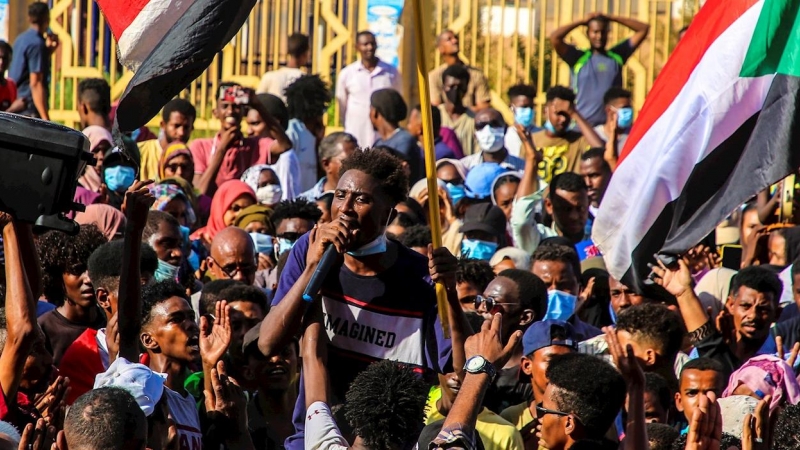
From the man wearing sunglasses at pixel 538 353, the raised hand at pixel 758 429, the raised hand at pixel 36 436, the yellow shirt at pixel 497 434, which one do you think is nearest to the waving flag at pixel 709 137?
the man wearing sunglasses at pixel 538 353

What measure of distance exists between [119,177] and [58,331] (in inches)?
135

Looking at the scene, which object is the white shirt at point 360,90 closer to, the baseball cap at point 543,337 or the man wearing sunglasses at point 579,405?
the baseball cap at point 543,337

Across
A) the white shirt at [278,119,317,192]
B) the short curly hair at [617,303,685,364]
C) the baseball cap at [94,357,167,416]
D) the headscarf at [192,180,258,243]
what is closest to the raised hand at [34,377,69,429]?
the baseball cap at [94,357,167,416]

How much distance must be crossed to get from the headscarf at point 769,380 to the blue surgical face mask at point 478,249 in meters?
3.14

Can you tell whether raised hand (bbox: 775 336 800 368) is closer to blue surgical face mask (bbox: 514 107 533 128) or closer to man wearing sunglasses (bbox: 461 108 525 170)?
man wearing sunglasses (bbox: 461 108 525 170)

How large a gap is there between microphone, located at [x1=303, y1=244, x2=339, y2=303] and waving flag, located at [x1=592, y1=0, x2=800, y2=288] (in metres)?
1.86

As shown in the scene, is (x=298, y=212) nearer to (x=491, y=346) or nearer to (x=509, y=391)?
(x=509, y=391)

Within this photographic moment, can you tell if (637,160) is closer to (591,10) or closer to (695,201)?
(695,201)

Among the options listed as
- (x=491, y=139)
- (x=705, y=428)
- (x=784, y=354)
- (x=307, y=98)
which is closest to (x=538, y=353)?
(x=705, y=428)

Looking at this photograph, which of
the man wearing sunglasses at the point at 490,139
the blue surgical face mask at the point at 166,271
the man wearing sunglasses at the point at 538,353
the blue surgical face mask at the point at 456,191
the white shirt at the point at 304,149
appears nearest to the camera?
the man wearing sunglasses at the point at 538,353

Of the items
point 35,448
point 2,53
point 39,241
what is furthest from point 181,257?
point 2,53

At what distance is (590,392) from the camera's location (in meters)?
5.98

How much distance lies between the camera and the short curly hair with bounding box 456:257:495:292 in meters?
8.62

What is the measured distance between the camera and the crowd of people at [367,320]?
576 centimetres
